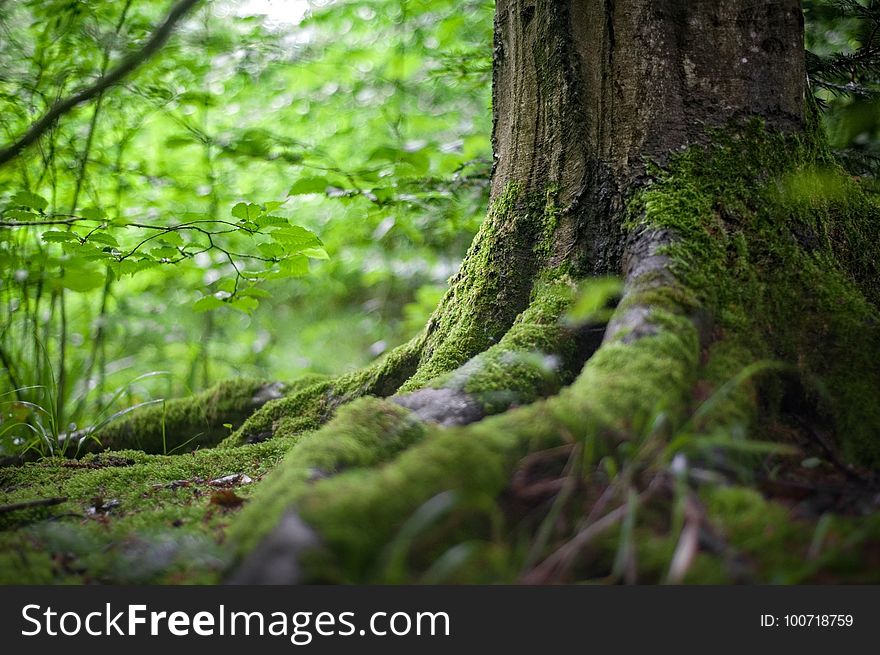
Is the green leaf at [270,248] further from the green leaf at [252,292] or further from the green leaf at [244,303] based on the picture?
the green leaf at [244,303]

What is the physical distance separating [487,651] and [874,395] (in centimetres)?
134

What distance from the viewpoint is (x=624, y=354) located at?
1.51 meters

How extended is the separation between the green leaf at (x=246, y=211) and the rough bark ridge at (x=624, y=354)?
0.93 meters

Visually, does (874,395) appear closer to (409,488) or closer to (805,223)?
(805,223)

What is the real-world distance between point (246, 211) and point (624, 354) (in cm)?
A: 163

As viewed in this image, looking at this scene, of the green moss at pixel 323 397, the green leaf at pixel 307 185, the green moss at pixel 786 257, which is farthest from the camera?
the green leaf at pixel 307 185

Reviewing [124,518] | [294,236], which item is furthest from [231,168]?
[124,518]

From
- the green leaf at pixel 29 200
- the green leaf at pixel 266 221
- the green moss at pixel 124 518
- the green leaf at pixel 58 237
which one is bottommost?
the green moss at pixel 124 518

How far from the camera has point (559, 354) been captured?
1992mm

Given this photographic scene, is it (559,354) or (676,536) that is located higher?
(559,354)

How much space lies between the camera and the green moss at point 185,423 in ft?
11.1

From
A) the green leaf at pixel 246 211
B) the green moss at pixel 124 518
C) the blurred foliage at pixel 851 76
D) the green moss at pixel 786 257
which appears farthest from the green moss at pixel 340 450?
the blurred foliage at pixel 851 76

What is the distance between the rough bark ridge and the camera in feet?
3.68

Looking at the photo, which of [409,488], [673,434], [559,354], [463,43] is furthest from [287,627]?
[463,43]
